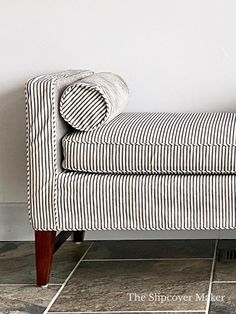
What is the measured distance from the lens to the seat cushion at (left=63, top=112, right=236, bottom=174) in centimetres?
233

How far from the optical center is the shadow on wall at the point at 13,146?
3043 millimetres

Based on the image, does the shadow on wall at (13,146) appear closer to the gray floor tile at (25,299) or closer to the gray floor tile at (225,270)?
the gray floor tile at (25,299)

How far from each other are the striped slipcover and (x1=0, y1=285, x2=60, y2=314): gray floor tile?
0.65ft

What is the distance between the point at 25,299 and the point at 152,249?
0.68 meters

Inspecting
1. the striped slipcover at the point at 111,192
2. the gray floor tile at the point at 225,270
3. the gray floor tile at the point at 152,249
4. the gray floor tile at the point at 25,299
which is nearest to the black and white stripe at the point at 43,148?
the striped slipcover at the point at 111,192

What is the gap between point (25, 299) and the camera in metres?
2.34

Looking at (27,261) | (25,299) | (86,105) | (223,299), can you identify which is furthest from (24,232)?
(223,299)

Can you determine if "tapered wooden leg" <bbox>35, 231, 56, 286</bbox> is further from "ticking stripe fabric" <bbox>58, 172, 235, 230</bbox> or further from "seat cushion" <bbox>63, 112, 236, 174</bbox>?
"seat cushion" <bbox>63, 112, 236, 174</bbox>

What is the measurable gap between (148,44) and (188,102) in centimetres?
27

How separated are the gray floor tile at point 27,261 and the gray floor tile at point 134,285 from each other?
0.20ft

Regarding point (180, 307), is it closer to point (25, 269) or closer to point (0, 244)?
point (25, 269)

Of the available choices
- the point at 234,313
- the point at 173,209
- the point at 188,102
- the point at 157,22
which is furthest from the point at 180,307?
the point at 157,22

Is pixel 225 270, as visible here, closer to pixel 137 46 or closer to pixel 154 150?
pixel 154 150

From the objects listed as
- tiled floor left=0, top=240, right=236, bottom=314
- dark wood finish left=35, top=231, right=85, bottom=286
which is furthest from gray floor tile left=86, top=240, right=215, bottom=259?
dark wood finish left=35, top=231, right=85, bottom=286
